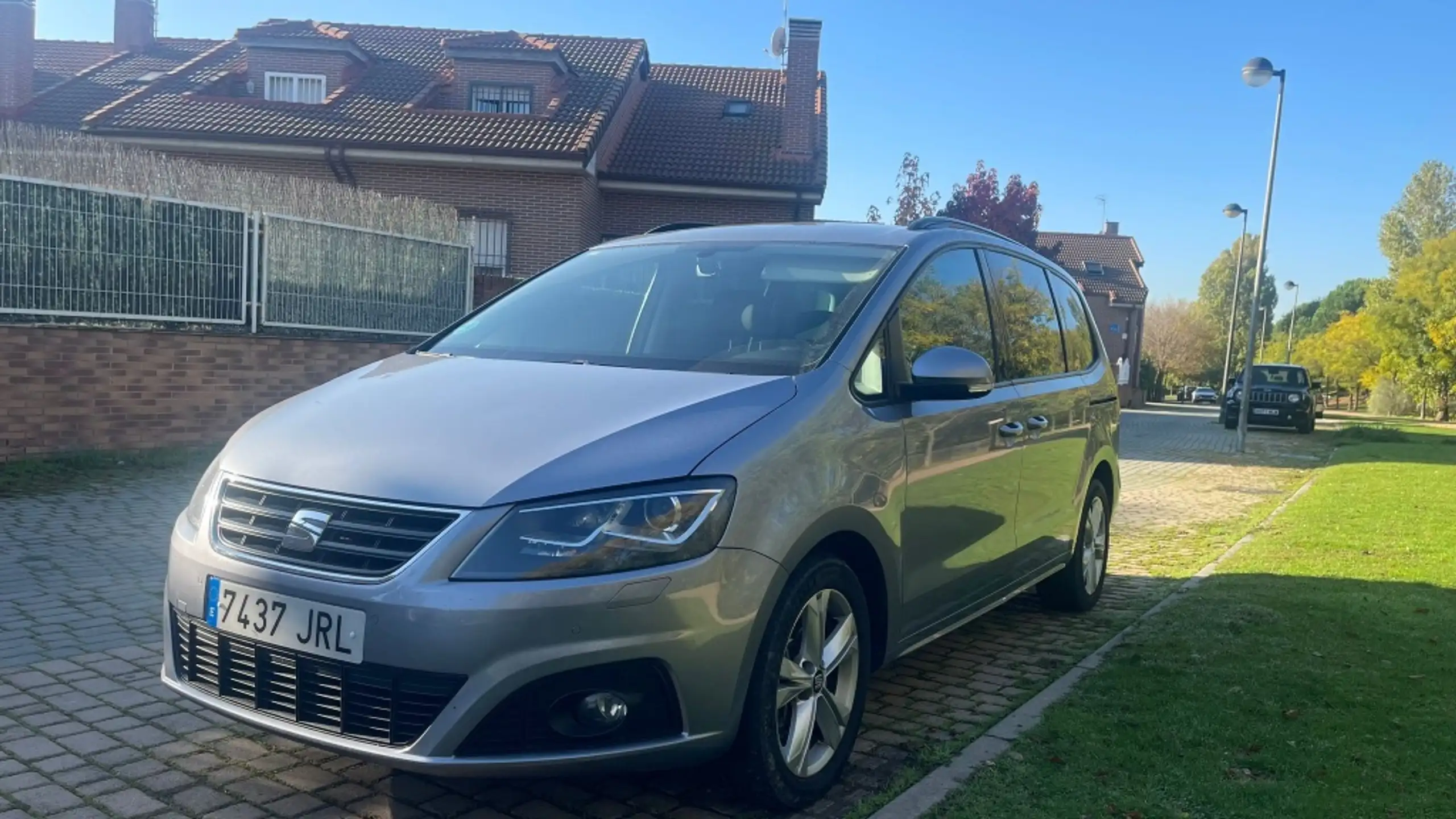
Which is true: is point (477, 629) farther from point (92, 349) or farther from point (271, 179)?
point (271, 179)

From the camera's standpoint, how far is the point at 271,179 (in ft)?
38.2

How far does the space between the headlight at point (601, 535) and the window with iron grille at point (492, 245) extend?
1778 cm

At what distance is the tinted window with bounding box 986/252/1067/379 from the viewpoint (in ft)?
16.0

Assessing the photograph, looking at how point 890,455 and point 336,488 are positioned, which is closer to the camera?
point 336,488

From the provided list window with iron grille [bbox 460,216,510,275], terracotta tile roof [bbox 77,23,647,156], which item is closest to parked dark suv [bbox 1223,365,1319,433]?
terracotta tile roof [bbox 77,23,647,156]

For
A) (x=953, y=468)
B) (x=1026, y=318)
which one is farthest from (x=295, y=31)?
(x=953, y=468)

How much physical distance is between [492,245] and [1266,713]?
1769 cm

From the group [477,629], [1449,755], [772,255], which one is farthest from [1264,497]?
[477,629]

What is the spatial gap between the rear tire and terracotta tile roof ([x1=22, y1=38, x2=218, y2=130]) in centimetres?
2183

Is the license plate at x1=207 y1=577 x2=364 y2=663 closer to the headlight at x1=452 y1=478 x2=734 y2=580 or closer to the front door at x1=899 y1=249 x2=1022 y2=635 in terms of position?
the headlight at x1=452 y1=478 x2=734 y2=580

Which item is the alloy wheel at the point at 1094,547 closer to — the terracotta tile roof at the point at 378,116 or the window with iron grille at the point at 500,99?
the terracotta tile roof at the point at 378,116

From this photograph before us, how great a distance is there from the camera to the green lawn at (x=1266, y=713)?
3.35 m

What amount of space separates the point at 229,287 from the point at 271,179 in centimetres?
151

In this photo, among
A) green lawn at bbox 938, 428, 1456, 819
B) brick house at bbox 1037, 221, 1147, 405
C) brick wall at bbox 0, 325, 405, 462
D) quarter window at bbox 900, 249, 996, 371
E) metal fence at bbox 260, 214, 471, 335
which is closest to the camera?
green lawn at bbox 938, 428, 1456, 819
